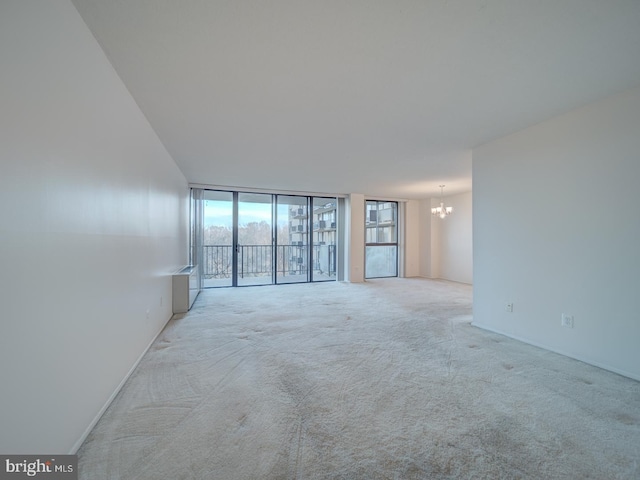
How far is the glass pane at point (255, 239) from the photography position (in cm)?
688

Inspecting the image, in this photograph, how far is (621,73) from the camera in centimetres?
206

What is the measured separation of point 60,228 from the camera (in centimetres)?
134

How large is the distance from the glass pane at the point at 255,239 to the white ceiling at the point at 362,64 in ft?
11.1

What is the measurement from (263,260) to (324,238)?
183 centimetres

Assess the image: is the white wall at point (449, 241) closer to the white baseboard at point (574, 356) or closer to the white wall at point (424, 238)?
the white wall at point (424, 238)

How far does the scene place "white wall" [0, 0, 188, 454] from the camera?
1.05 m

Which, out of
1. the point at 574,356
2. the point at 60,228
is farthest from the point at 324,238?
the point at 60,228

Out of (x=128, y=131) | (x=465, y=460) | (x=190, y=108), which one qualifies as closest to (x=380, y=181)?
(x=190, y=108)

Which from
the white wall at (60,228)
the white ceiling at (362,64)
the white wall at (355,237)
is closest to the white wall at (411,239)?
the white wall at (355,237)

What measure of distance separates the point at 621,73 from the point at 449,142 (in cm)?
155

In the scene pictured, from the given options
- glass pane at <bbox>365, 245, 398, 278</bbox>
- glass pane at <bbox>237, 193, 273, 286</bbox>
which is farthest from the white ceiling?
glass pane at <bbox>365, 245, 398, 278</bbox>

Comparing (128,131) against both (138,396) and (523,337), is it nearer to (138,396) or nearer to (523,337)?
(138,396)

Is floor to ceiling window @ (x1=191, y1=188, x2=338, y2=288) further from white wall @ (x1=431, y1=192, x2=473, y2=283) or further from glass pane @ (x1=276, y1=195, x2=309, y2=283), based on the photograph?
white wall @ (x1=431, y1=192, x2=473, y2=283)

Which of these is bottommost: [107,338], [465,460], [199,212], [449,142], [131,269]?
[465,460]
